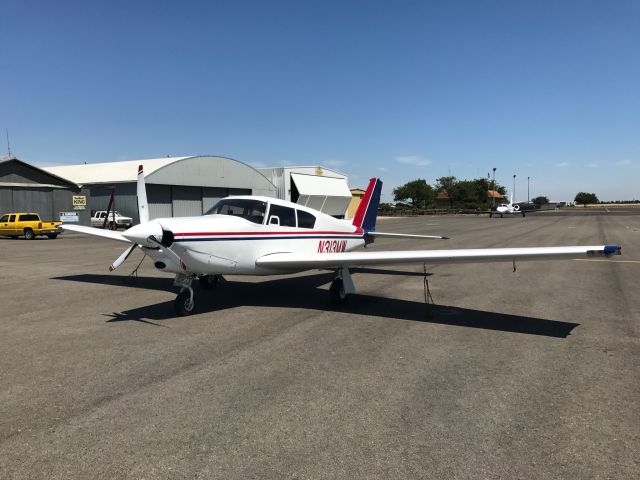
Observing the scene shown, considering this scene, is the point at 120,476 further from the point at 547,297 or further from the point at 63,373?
the point at 547,297

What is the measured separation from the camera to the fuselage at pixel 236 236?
25.7 ft

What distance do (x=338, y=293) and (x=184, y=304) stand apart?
3116 millimetres

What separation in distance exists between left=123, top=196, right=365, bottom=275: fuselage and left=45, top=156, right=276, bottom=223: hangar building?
32.0 meters

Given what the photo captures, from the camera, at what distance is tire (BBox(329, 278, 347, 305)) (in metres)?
9.23

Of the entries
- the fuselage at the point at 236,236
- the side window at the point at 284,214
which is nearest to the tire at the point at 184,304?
the fuselage at the point at 236,236

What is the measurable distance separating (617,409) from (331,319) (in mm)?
4710

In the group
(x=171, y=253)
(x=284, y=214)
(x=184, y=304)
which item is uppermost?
(x=284, y=214)

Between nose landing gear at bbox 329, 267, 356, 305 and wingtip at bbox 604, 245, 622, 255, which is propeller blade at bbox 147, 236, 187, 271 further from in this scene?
wingtip at bbox 604, 245, 622, 255

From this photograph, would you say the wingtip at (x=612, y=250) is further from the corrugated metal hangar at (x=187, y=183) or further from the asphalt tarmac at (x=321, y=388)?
the corrugated metal hangar at (x=187, y=183)

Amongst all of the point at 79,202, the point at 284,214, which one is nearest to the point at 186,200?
the point at 79,202

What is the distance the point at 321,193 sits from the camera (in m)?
55.8

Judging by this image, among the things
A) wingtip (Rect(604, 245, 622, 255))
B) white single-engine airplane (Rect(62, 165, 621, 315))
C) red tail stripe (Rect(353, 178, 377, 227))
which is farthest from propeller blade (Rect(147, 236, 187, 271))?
wingtip (Rect(604, 245, 622, 255))

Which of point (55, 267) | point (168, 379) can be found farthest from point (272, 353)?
point (55, 267)

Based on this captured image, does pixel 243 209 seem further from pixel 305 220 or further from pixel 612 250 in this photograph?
pixel 612 250
